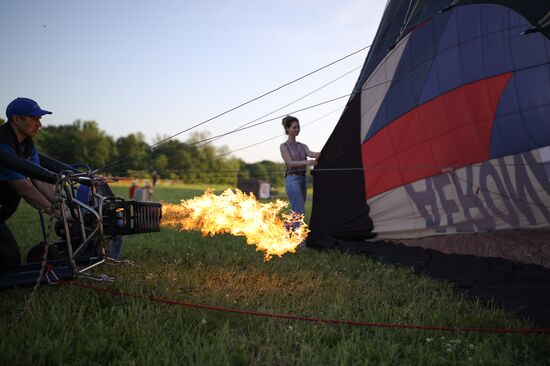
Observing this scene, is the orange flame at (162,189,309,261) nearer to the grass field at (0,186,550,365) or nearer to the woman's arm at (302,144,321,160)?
the grass field at (0,186,550,365)

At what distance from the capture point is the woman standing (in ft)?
17.9

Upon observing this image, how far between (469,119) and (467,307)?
3596mm

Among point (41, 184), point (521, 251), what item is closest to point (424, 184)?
point (521, 251)

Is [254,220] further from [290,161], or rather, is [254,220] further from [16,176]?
[16,176]

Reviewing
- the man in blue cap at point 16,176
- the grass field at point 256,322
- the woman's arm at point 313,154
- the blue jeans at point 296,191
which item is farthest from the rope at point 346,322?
the woman's arm at point 313,154

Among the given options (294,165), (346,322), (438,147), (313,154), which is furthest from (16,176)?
(438,147)

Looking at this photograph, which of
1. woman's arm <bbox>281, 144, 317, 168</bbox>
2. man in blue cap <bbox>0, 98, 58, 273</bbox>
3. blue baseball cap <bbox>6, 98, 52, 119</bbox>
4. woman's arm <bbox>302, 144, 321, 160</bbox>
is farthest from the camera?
woman's arm <bbox>302, 144, 321, 160</bbox>

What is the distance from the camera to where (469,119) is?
5.88 metres

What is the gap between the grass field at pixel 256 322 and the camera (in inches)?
86.6

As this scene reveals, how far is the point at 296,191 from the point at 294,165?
1.20 ft

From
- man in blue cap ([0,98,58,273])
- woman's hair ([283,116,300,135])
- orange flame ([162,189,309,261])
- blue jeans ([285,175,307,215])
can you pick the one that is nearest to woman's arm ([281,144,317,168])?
blue jeans ([285,175,307,215])

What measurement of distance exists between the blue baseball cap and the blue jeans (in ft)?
10.4

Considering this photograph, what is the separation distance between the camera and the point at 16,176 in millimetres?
3092

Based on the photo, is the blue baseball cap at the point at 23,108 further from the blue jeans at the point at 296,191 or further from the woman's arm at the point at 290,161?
the blue jeans at the point at 296,191
